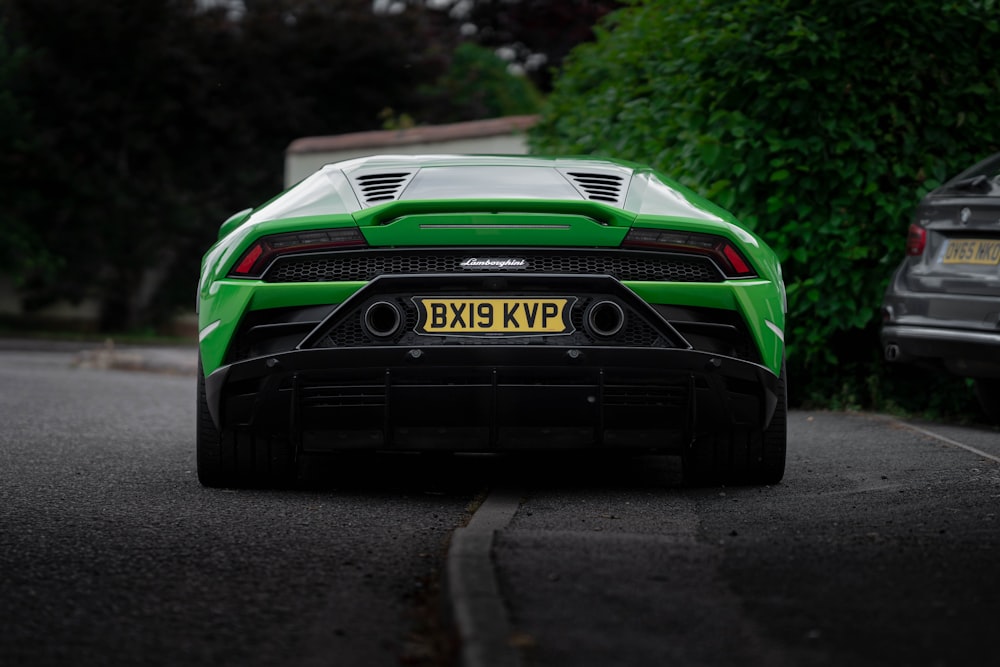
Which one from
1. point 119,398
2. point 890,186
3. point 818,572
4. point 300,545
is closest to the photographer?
point 818,572

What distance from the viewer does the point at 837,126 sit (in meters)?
8.59

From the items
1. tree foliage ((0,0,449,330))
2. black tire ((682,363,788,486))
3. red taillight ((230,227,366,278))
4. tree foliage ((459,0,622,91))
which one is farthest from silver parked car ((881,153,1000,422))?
tree foliage ((459,0,622,91))

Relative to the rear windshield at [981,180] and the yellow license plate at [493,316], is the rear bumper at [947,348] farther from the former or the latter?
the yellow license plate at [493,316]

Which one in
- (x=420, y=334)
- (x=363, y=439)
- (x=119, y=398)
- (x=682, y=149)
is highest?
(x=682, y=149)

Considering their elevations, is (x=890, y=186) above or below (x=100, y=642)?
above

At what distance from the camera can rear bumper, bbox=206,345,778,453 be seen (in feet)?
16.4

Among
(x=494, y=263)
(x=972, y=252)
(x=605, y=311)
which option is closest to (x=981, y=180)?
(x=972, y=252)

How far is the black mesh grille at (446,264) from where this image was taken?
5.09 metres

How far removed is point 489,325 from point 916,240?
353 centimetres

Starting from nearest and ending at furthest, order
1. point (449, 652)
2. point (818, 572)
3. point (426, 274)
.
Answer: point (449, 652), point (818, 572), point (426, 274)

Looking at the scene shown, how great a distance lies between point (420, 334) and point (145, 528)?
1104mm

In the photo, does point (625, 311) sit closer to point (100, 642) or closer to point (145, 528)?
point (145, 528)

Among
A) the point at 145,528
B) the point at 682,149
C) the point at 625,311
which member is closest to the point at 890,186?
the point at 682,149

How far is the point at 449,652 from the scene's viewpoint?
10.3 ft
